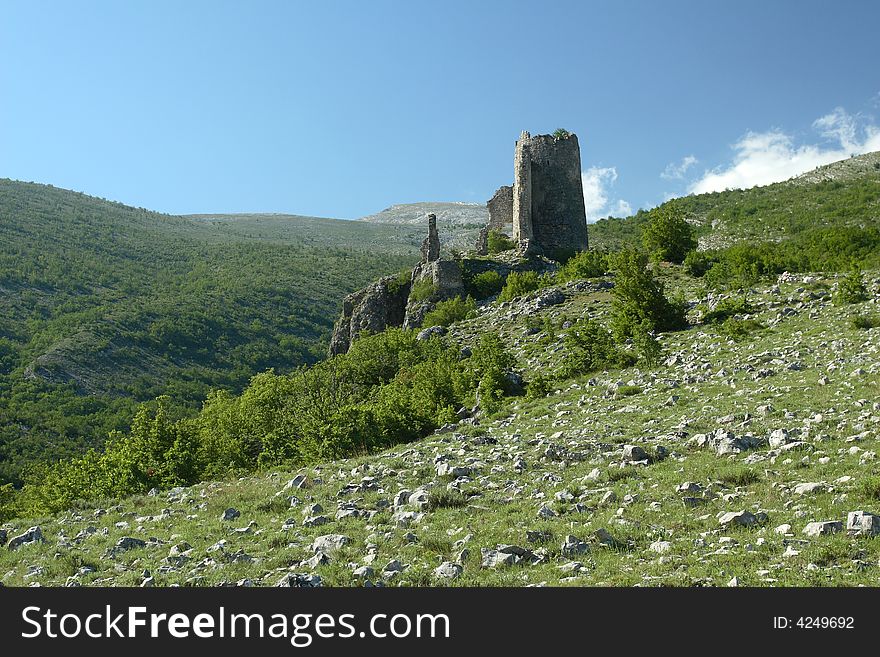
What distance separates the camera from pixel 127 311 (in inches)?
3255

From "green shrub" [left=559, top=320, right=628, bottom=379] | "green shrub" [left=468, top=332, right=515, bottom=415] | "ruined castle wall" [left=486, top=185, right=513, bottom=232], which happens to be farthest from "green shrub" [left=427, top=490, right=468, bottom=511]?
"ruined castle wall" [left=486, top=185, right=513, bottom=232]

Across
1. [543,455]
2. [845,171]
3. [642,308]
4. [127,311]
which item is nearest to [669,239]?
[642,308]

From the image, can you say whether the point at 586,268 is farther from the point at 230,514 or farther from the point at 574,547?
the point at 574,547

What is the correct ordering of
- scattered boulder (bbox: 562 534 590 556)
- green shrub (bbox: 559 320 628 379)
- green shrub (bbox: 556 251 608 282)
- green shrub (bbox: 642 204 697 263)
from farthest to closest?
green shrub (bbox: 556 251 608 282) < green shrub (bbox: 642 204 697 263) < green shrub (bbox: 559 320 628 379) < scattered boulder (bbox: 562 534 590 556)

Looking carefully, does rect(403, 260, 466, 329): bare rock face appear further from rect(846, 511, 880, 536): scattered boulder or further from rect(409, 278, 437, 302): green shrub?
rect(846, 511, 880, 536): scattered boulder

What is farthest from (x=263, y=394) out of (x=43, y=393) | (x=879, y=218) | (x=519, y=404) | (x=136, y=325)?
(x=136, y=325)

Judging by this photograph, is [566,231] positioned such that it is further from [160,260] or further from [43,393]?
[160,260]

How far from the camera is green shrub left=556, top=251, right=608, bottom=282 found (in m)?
35.7

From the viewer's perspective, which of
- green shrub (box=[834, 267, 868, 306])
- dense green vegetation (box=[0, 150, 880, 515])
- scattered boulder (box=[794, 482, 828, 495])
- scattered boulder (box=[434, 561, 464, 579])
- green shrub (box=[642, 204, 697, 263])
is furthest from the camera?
green shrub (box=[642, 204, 697, 263])

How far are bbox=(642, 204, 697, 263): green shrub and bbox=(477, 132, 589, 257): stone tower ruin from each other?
11.9 metres

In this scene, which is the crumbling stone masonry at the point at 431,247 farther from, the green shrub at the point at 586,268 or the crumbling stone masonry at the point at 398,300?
the green shrub at the point at 586,268

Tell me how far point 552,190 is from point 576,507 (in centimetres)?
4123

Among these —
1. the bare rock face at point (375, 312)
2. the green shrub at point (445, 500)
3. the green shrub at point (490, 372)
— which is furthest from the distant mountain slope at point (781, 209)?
the green shrub at point (445, 500)

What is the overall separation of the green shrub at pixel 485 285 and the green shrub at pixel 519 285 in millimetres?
2480
